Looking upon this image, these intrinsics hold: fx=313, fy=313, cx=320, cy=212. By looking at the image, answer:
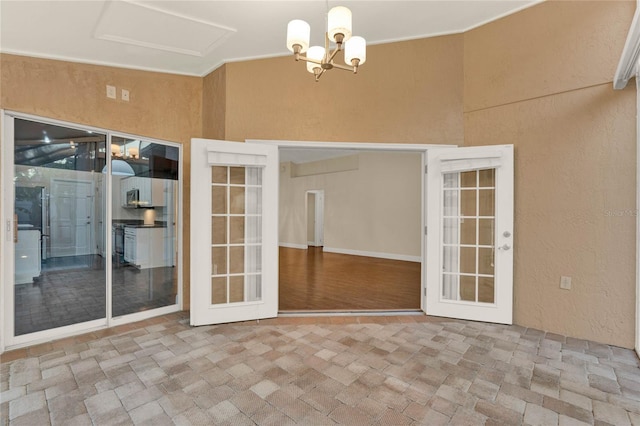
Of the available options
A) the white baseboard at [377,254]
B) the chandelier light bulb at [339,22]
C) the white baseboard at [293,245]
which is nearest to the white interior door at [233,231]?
the chandelier light bulb at [339,22]

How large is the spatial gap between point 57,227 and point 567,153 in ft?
17.9

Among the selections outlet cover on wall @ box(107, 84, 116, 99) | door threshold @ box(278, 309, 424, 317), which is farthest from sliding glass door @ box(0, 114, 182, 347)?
door threshold @ box(278, 309, 424, 317)

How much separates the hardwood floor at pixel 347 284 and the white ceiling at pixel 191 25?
129 inches

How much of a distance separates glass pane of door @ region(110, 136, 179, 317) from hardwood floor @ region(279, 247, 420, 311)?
1.67 m

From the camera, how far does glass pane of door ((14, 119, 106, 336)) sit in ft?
10.1

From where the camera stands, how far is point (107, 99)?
11.4 feet

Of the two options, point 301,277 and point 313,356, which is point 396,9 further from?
point 301,277

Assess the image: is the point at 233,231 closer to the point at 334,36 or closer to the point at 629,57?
the point at 334,36

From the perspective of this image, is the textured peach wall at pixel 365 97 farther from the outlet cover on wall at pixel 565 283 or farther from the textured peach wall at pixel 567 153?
the outlet cover on wall at pixel 565 283

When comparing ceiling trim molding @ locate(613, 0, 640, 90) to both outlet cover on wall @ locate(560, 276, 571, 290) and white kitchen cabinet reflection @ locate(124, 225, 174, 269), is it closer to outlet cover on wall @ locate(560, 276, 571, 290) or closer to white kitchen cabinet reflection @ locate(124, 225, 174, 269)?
outlet cover on wall @ locate(560, 276, 571, 290)

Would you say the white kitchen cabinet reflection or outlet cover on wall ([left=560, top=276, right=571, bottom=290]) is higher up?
the white kitchen cabinet reflection

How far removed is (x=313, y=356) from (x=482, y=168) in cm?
277

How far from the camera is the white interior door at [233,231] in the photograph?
3.48 metres

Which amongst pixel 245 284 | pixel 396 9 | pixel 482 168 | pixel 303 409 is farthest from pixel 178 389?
pixel 396 9
